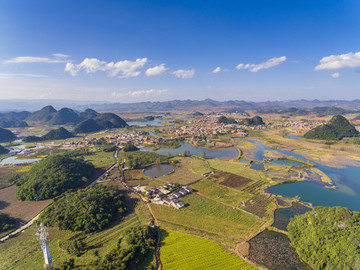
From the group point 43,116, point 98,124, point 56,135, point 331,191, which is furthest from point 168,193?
point 43,116

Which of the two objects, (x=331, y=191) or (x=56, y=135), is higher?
(x=56, y=135)

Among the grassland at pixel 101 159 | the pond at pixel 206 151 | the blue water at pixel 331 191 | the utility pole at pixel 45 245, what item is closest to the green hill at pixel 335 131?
the blue water at pixel 331 191

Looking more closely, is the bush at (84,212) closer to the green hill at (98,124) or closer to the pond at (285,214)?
the pond at (285,214)

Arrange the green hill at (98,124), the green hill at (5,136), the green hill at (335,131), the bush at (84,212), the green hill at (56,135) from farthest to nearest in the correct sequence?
the green hill at (98,124), the green hill at (56,135), the green hill at (5,136), the green hill at (335,131), the bush at (84,212)

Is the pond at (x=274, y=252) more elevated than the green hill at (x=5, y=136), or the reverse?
the green hill at (x=5, y=136)

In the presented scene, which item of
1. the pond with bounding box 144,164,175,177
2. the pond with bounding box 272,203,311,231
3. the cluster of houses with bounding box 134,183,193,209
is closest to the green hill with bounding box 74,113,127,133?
the pond with bounding box 144,164,175,177

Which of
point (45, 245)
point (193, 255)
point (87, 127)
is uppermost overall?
point (87, 127)

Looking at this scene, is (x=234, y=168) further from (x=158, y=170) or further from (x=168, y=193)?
(x=168, y=193)
